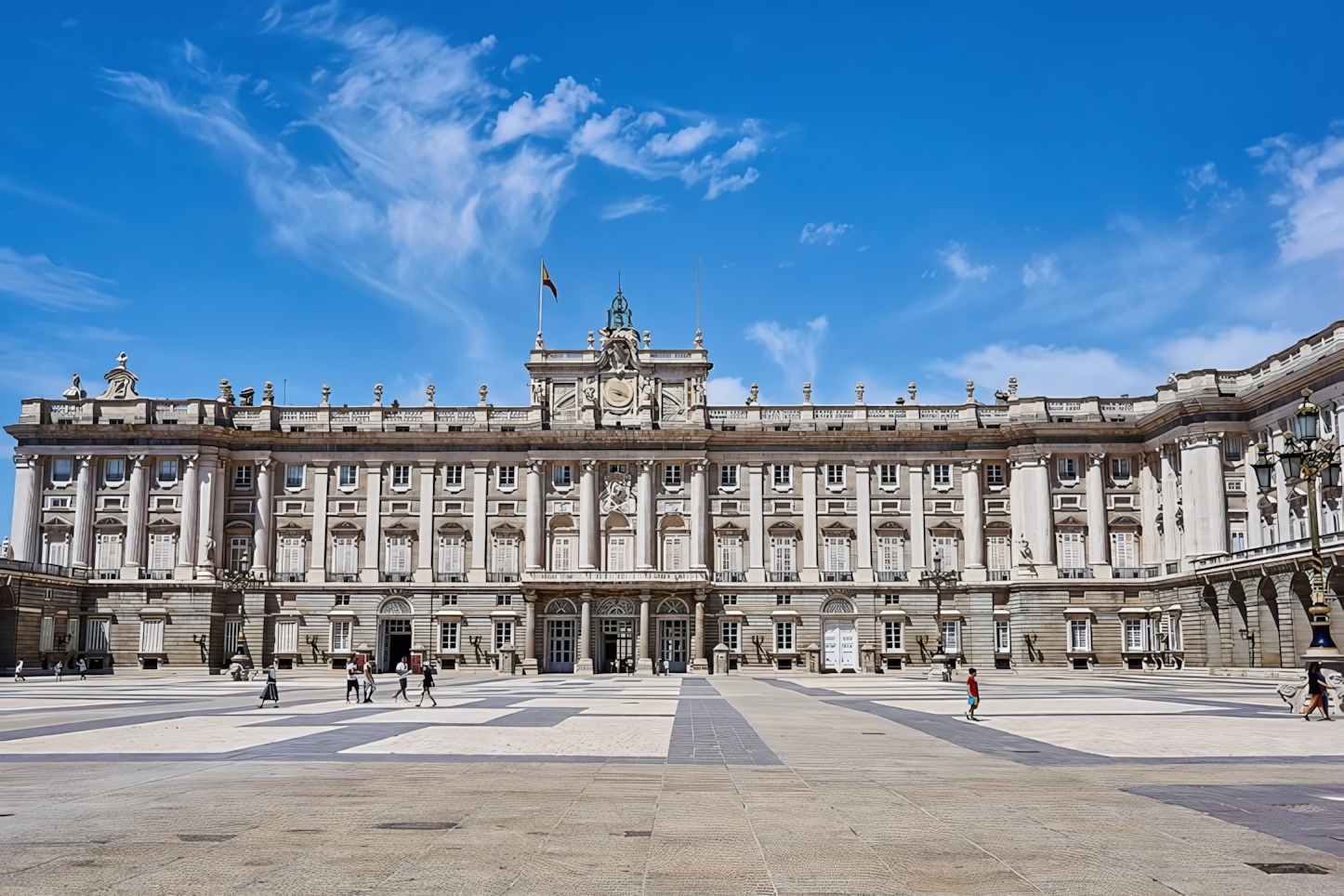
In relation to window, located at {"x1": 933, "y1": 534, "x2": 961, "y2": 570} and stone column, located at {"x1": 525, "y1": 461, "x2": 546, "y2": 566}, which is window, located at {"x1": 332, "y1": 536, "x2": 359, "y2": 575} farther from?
window, located at {"x1": 933, "y1": 534, "x2": 961, "y2": 570}

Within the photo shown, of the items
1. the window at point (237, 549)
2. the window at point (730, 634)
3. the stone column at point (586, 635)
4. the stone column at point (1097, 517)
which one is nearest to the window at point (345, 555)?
the window at point (237, 549)

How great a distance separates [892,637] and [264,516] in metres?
41.5

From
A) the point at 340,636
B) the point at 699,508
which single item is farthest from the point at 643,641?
the point at 340,636

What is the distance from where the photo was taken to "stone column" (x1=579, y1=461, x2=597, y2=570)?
81438mm

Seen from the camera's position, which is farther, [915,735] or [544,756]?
[915,735]

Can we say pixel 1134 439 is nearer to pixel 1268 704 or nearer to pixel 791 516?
pixel 791 516

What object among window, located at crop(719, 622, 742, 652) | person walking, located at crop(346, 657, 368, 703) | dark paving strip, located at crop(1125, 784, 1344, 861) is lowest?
dark paving strip, located at crop(1125, 784, 1344, 861)

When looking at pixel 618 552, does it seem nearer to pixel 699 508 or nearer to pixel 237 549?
pixel 699 508

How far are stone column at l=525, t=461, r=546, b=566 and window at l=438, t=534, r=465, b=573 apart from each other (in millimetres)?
4746

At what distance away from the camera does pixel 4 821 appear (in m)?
14.2

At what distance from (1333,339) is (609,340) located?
43.7m

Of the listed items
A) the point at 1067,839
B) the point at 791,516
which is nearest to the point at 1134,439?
the point at 791,516

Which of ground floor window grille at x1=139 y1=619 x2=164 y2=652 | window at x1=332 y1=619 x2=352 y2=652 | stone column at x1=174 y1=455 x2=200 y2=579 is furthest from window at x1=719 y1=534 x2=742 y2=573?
ground floor window grille at x1=139 y1=619 x2=164 y2=652

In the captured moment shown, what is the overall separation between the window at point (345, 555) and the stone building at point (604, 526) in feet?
0.44
